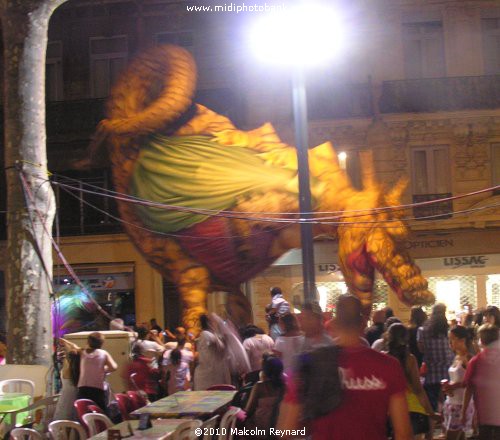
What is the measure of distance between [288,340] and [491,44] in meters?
13.7

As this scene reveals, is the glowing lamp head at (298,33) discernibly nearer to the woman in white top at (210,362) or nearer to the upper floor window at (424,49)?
the woman in white top at (210,362)

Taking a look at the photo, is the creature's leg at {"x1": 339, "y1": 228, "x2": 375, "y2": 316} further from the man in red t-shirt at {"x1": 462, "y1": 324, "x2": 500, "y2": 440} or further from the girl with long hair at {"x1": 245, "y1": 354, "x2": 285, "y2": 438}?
the man in red t-shirt at {"x1": 462, "y1": 324, "x2": 500, "y2": 440}

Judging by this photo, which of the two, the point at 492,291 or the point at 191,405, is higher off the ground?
the point at 492,291

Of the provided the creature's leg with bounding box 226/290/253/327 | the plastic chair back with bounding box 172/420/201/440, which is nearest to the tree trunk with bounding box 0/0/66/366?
the plastic chair back with bounding box 172/420/201/440

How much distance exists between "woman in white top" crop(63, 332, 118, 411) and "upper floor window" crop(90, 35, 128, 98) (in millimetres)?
12940

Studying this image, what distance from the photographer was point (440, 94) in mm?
19812

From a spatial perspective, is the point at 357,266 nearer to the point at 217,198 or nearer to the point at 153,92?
the point at 217,198

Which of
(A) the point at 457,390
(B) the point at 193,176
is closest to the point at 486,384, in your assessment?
(A) the point at 457,390

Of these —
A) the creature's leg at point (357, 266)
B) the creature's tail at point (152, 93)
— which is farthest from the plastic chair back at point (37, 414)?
the creature's tail at point (152, 93)

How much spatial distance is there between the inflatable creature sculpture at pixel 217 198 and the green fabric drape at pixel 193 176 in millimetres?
18

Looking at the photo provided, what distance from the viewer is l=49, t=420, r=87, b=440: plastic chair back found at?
743 cm

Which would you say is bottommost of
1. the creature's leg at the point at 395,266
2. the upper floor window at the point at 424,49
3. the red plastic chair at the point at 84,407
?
the red plastic chair at the point at 84,407

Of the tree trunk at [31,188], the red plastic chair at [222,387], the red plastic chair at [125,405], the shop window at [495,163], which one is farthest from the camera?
the shop window at [495,163]

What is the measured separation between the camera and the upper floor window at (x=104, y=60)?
2120cm
